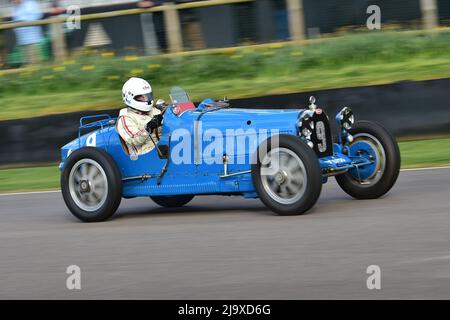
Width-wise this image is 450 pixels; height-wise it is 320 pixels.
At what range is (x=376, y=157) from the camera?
8.69 m

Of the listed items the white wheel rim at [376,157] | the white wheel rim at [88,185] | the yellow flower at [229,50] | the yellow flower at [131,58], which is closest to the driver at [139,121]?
the white wheel rim at [88,185]

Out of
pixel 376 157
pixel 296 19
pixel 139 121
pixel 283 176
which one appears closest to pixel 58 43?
pixel 296 19

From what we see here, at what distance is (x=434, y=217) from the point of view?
7668 millimetres

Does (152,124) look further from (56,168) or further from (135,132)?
(56,168)

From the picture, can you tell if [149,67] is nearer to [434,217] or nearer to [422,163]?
[422,163]

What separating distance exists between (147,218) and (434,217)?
2826mm

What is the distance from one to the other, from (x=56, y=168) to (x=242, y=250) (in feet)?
22.9

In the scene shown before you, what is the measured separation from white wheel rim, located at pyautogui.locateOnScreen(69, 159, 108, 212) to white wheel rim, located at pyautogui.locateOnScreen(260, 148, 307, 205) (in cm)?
166

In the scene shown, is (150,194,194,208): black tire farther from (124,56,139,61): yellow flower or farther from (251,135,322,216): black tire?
(124,56,139,61): yellow flower

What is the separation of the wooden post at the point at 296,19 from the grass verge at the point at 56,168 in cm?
382

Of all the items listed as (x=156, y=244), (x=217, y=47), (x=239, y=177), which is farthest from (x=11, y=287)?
(x=217, y=47)

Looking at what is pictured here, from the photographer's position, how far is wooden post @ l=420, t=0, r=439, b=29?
15078mm
